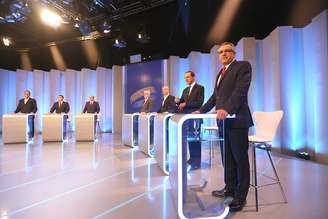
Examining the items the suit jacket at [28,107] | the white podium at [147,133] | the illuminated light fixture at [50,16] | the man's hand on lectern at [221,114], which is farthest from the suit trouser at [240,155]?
the suit jacket at [28,107]

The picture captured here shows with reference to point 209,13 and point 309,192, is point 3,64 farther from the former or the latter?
point 309,192

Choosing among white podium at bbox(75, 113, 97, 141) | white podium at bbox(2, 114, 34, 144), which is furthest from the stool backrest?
white podium at bbox(2, 114, 34, 144)

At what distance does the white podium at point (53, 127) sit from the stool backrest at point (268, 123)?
570cm

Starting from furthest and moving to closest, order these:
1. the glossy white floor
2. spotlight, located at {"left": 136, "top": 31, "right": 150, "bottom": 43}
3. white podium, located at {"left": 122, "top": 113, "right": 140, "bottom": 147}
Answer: spotlight, located at {"left": 136, "top": 31, "right": 150, "bottom": 43} < white podium, located at {"left": 122, "top": 113, "right": 140, "bottom": 147} < the glossy white floor

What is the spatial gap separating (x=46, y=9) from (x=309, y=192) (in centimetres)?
659

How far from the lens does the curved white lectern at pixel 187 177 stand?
75.0 inches

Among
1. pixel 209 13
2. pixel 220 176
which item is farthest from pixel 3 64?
pixel 220 176

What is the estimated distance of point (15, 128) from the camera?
685 centimetres

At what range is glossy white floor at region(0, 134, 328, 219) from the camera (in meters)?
2.17

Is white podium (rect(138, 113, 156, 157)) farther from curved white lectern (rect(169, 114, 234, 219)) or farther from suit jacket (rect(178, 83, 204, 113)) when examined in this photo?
curved white lectern (rect(169, 114, 234, 219))

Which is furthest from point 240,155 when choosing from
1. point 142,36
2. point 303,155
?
point 142,36

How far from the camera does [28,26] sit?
27.8 feet

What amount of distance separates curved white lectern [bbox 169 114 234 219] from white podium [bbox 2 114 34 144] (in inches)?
220

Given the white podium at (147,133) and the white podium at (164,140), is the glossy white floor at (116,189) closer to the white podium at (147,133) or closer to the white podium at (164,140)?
the white podium at (164,140)
